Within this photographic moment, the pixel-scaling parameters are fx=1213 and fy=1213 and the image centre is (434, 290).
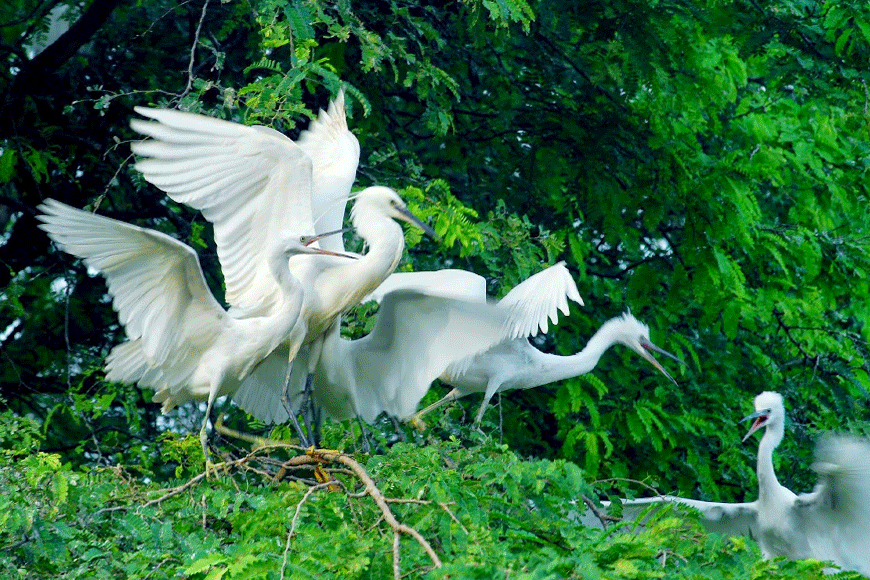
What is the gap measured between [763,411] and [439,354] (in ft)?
5.17

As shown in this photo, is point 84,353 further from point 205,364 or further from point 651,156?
point 651,156

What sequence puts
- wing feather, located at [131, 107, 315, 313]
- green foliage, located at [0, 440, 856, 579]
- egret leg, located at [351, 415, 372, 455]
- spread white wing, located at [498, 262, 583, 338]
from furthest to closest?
egret leg, located at [351, 415, 372, 455] → spread white wing, located at [498, 262, 583, 338] → wing feather, located at [131, 107, 315, 313] → green foliage, located at [0, 440, 856, 579]

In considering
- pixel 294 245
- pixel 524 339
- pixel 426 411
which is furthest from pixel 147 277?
pixel 524 339

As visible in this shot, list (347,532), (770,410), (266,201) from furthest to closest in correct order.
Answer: (770,410) → (266,201) → (347,532)

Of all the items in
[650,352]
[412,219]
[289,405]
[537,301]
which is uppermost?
[412,219]

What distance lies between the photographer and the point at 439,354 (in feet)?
16.3

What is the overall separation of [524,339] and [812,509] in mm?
1468

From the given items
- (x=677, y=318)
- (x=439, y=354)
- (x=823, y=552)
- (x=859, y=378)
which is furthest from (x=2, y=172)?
Result: (x=859, y=378)

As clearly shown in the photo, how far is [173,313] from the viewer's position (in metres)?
4.50

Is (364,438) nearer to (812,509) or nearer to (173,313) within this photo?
(173,313)

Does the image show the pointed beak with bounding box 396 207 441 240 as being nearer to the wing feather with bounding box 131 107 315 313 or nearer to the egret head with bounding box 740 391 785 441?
the wing feather with bounding box 131 107 315 313

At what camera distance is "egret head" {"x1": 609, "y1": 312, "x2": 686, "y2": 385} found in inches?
236

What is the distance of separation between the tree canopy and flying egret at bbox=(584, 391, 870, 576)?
0.74 meters

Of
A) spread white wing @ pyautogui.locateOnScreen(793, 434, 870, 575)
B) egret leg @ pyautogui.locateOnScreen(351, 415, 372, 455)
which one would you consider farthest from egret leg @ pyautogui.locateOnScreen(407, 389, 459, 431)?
spread white wing @ pyautogui.locateOnScreen(793, 434, 870, 575)
